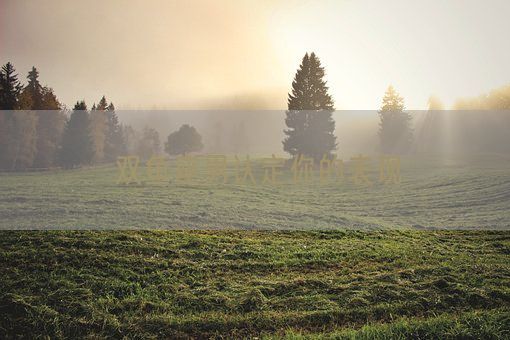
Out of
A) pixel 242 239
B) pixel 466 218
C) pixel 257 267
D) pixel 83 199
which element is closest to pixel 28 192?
pixel 83 199

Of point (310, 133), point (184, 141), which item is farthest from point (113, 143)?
point (310, 133)

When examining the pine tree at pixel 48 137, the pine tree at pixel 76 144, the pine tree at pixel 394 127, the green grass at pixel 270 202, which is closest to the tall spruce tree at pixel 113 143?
the green grass at pixel 270 202

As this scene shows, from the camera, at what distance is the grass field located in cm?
741

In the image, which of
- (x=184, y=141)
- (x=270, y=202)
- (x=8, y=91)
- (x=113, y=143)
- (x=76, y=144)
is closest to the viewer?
(x=270, y=202)

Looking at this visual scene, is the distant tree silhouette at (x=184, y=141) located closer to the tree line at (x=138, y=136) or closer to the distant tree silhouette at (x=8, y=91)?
the tree line at (x=138, y=136)

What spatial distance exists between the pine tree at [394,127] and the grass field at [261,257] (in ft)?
4.22

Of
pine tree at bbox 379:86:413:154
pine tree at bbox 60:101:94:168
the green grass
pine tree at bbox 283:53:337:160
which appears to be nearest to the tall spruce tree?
the green grass

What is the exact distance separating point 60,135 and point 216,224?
11.7 m

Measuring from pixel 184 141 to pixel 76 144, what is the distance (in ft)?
24.7

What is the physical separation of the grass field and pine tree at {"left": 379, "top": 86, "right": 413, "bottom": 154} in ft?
4.22

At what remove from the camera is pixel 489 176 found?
2052 centimetres

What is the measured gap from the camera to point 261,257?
11469 millimetres

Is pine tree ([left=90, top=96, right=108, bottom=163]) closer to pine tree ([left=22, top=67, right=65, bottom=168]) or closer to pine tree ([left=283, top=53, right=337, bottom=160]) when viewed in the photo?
pine tree ([left=22, top=67, right=65, bottom=168])

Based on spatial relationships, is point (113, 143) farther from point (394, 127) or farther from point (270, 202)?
point (394, 127)
